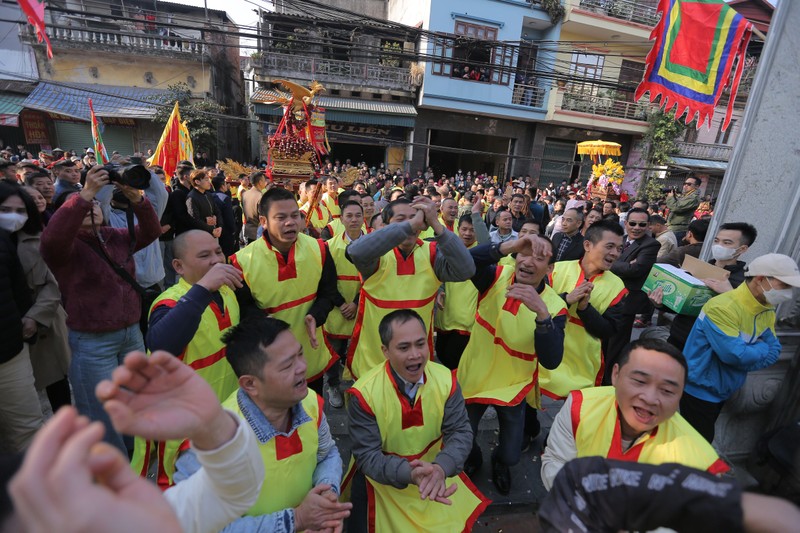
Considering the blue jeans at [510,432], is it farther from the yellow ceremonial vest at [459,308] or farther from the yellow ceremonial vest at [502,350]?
the yellow ceremonial vest at [459,308]

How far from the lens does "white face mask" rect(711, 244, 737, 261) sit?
130 inches

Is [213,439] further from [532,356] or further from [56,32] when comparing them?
[56,32]

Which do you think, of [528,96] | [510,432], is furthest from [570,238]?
[528,96]

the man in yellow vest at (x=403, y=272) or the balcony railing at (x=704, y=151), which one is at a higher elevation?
the balcony railing at (x=704, y=151)

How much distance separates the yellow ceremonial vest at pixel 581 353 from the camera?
312 centimetres

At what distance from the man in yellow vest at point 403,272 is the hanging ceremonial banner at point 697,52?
11.5 ft

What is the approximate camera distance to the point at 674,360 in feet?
5.65

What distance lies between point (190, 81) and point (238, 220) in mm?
13706

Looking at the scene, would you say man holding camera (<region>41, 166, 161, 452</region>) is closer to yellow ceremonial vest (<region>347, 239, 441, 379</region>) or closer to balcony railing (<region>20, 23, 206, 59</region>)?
yellow ceremonial vest (<region>347, 239, 441, 379</region>)

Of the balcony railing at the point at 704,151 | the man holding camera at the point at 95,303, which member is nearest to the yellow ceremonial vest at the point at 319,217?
the man holding camera at the point at 95,303

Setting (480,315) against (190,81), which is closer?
(480,315)

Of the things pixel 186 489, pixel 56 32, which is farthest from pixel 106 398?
pixel 56 32

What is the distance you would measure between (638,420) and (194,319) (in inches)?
84.2

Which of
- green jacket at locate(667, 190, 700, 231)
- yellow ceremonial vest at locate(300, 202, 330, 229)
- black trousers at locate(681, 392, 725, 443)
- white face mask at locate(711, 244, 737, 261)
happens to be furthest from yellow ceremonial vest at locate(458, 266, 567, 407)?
green jacket at locate(667, 190, 700, 231)
